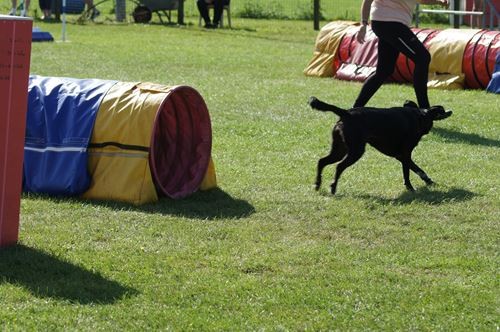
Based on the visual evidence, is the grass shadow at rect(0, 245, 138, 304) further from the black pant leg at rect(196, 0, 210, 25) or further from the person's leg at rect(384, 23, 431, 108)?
the black pant leg at rect(196, 0, 210, 25)

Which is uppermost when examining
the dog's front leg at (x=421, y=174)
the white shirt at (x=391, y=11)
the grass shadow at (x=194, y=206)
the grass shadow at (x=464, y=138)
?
the white shirt at (x=391, y=11)

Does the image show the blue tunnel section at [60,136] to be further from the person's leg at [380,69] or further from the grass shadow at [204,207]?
the person's leg at [380,69]

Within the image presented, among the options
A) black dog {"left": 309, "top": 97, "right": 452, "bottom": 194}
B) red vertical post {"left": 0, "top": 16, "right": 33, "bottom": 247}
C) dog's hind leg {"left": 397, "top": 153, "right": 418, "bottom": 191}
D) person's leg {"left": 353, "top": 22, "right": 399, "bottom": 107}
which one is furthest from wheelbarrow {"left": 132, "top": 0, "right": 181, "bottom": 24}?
red vertical post {"left": 0, "top": 16, "right": 33, "bottom": 247}

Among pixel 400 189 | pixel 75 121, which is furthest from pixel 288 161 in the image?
pixel 75 121

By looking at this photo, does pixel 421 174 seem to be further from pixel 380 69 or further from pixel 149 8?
pixel 149 8

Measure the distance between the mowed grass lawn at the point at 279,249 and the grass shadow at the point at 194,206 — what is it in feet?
0.05

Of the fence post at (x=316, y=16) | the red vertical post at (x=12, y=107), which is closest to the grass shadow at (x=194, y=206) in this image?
the red vertical post at (x=12, y=107)

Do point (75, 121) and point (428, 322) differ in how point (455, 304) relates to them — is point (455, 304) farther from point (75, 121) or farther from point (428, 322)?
point (75, 121)

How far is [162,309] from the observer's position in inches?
195

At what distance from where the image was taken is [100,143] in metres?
7.41

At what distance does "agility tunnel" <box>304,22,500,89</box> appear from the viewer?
45.7 feet

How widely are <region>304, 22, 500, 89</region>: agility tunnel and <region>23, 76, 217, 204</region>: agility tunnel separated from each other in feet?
23.1

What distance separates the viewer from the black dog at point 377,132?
7.50 m

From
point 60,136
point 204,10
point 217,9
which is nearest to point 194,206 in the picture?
→ point 60,136
